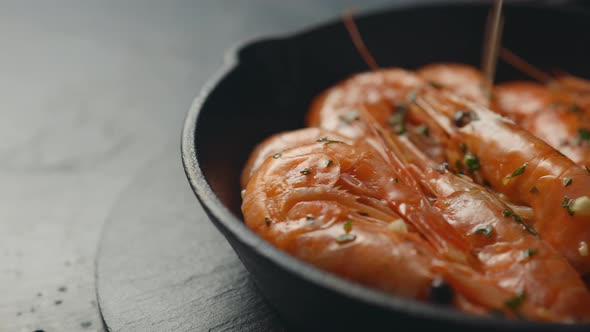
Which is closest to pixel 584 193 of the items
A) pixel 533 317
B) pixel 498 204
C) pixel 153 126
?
pixel 498 204

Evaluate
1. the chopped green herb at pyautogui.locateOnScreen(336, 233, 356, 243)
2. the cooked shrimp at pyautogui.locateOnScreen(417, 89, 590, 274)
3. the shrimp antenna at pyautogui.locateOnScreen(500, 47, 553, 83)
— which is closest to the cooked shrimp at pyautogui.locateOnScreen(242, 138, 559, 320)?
the chopped green herb at pyautogui.locateOnScreen(336, 233, 356, 243)

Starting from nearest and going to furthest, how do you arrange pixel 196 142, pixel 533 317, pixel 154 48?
pixel 533 317 < pixel 196 142 < pixel 154 48

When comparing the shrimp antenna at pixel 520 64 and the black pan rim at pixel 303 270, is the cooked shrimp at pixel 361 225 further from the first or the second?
the shrimp antenna at pixel 520 64

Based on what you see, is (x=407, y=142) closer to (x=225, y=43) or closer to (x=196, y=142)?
(x=196, y=142)

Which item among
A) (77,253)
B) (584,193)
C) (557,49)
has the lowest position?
(584,193)

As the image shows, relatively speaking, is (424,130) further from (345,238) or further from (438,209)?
(345,238)

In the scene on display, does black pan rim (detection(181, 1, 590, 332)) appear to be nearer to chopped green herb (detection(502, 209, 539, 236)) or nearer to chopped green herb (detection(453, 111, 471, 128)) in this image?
chopped green herb (detection(502, 209, 539, 236))

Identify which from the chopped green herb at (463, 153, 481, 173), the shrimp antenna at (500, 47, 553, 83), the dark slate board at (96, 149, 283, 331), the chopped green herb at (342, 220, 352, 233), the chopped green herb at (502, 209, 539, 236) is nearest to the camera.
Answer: the chopped green herb at (342, 220, 352, 233)
